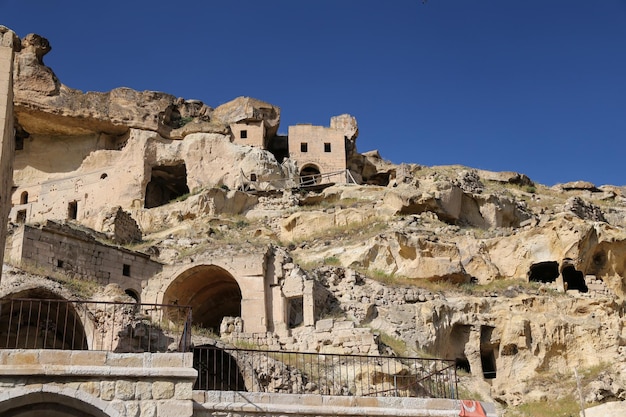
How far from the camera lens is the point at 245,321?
28609 mm

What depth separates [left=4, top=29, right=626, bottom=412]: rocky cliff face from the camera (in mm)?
30281

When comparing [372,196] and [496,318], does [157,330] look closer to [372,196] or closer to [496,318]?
[496,318]

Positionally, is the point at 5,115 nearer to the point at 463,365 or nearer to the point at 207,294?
the point at 207,294

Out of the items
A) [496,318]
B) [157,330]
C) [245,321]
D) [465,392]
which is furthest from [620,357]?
[157,330]

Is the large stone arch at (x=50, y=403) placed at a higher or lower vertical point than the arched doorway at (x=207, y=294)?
lower

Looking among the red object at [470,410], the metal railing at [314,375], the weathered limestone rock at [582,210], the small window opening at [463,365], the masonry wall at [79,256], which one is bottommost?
the red object at [470,410]

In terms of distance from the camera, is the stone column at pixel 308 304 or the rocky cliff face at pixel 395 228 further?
the rocky cliff face at pixel 395 228

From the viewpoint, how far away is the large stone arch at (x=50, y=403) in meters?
14.5

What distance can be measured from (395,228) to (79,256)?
12801 millimetres

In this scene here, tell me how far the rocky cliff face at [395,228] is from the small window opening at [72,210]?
1.15 meters

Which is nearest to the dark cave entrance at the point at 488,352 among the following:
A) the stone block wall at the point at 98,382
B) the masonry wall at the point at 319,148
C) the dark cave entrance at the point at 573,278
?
the dark cave entrance at the point at 573,278

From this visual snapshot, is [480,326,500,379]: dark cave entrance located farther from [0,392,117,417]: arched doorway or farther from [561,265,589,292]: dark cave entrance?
[0,392,117,417]: arched doorway

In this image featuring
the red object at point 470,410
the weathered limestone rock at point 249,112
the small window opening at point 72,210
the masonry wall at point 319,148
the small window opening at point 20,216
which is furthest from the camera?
the masonry wall at point 319,148

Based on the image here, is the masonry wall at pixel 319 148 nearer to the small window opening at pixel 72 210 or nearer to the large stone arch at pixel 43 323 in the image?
the small window opening at pixel 72 210
